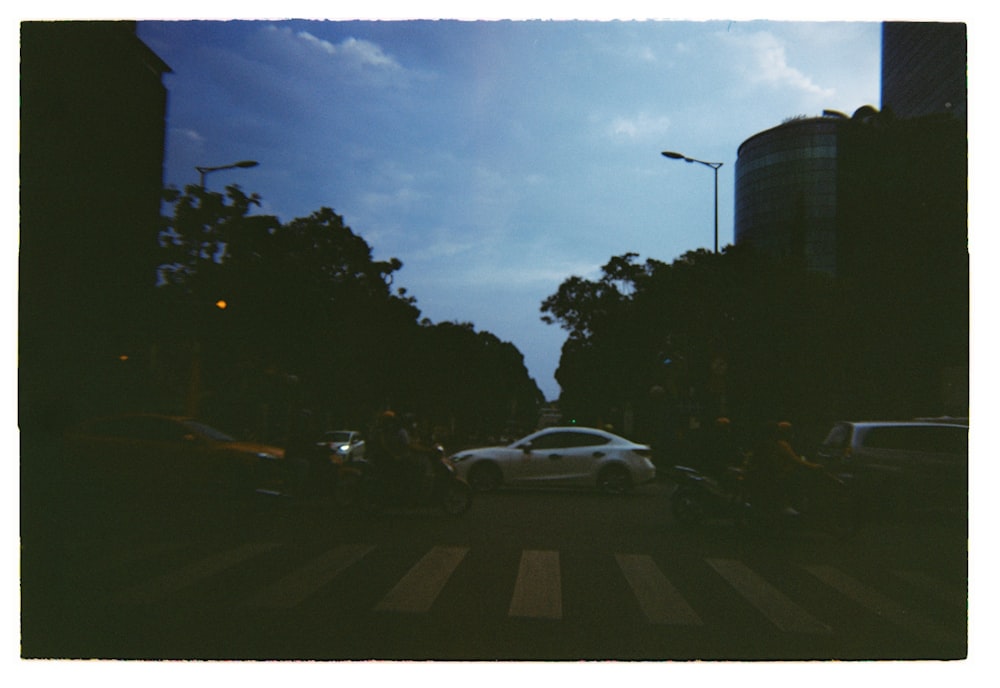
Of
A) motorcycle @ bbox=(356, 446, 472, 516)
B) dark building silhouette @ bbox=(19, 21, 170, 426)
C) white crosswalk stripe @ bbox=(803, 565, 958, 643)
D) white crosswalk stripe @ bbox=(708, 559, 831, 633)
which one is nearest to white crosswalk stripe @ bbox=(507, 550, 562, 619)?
white crosswalk stripe @ bbox=(708, 559, 831, 633)

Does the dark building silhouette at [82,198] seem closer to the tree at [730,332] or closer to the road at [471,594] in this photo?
the road at [471,594]

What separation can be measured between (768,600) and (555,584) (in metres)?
1.95

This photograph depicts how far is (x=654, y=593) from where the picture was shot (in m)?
8.30

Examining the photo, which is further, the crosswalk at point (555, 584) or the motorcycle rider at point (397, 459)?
the motorcycle rider at point (397, 459)

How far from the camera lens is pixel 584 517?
14703 mm

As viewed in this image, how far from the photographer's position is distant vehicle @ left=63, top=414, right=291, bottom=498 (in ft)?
48.0

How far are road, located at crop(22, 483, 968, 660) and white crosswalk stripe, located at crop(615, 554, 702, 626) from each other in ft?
0.11

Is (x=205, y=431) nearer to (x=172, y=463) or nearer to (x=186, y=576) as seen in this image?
(x=172, y=463)

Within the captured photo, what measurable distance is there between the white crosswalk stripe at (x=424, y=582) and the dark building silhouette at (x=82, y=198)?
3.28 m

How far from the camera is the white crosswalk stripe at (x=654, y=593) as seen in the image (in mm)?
7338

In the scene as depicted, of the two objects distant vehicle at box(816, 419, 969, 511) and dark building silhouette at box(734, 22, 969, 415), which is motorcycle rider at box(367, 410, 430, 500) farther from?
distant vehicle at box(816, 419, 969, 511)

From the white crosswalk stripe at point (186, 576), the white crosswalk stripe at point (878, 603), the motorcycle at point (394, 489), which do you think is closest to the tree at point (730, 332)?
the motorcycle at point (394, 489)

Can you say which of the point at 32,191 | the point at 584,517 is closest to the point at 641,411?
the point at 584,517

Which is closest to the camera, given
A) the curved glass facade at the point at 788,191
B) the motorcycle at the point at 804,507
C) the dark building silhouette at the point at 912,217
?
the dark building silhouette at the point at 912,217
